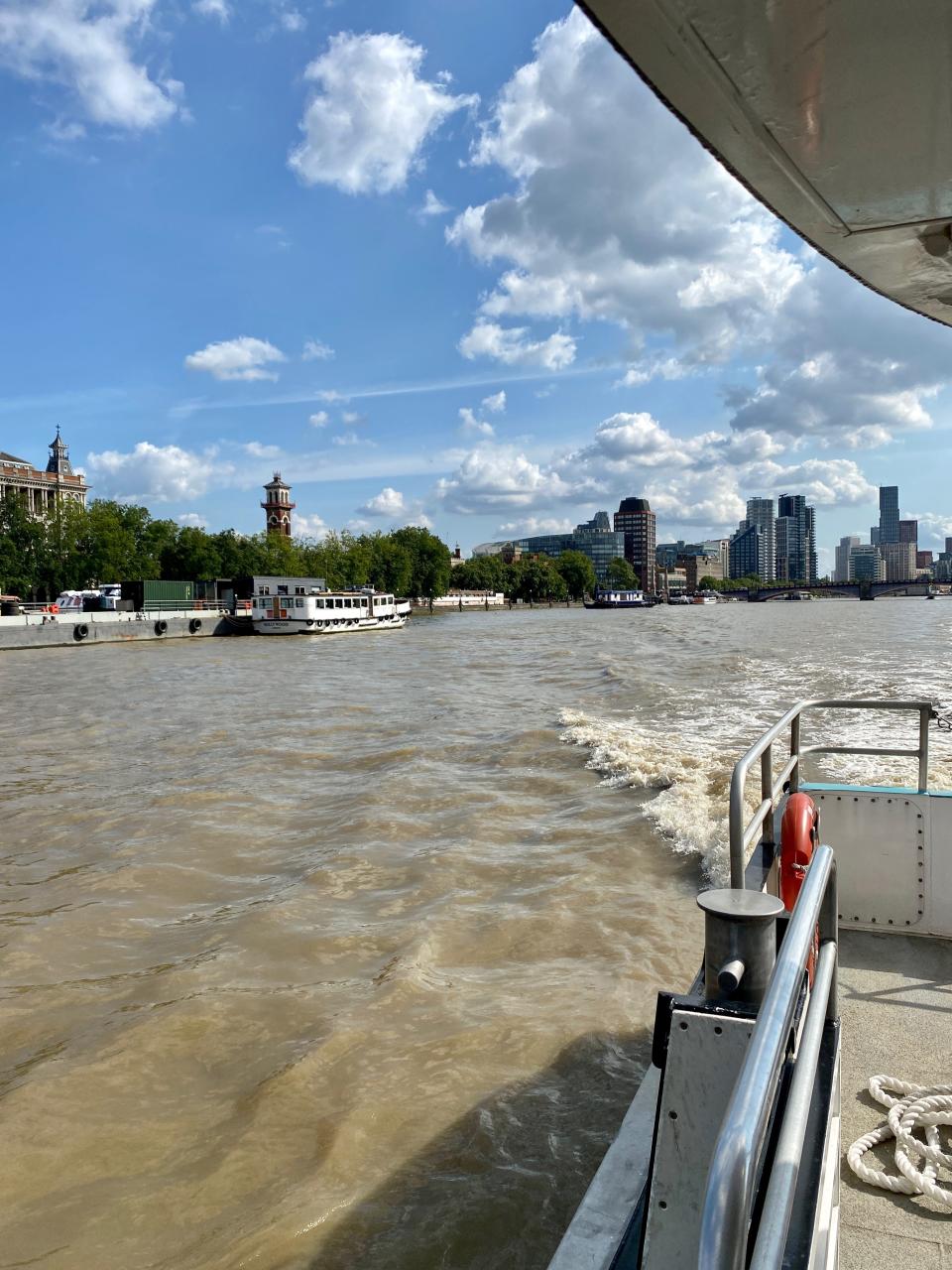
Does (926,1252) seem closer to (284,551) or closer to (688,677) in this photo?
(688,677)

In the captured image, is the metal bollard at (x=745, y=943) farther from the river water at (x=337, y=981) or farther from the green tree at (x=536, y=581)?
the green tree at (x=536, y=581)

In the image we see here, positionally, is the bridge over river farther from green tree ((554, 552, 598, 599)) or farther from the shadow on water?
the shadow on water

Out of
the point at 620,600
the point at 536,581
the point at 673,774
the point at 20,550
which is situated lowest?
the point at 673,774

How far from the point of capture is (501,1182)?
401 cm

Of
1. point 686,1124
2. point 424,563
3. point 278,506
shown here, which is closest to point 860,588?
point 424,563

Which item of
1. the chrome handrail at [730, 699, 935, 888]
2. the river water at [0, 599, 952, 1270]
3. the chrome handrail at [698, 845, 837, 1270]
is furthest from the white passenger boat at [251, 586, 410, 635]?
the chrome handrail at [698, 845, 837, 1270]

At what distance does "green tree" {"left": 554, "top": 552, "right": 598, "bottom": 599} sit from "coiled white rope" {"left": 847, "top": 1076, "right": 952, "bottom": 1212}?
181113 millimetres

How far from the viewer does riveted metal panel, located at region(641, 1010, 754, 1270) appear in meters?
2.05

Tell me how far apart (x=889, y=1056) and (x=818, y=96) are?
11.8 ft

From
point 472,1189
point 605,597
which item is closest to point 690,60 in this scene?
point 472,1189

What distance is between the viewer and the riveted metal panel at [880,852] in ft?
16.3

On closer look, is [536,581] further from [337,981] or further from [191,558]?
[337,981]

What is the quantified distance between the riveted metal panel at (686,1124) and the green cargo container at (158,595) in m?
65.1

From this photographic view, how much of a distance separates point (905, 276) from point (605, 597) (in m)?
146
